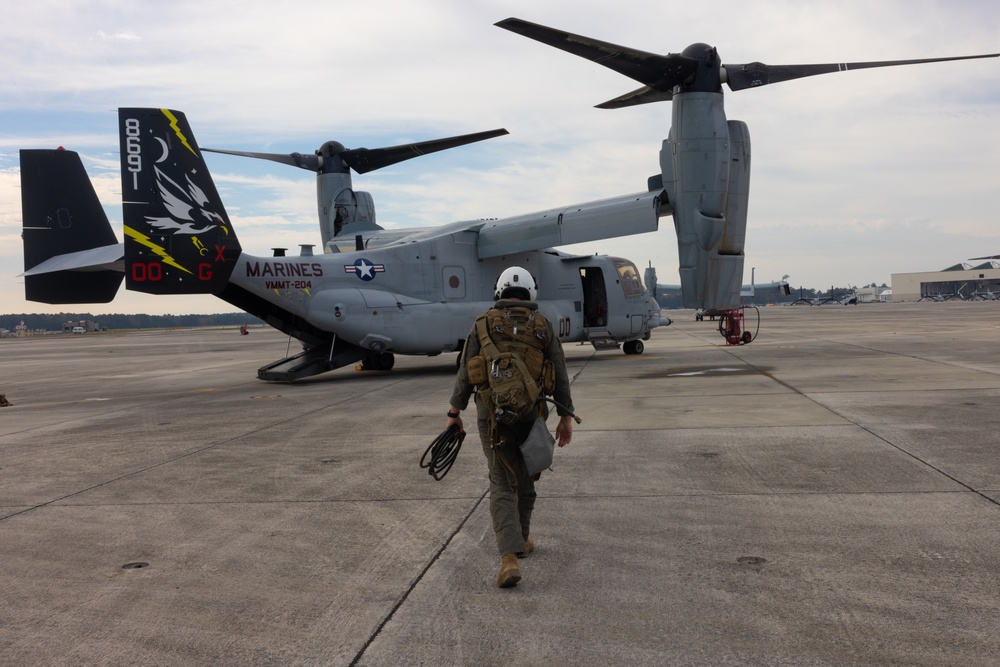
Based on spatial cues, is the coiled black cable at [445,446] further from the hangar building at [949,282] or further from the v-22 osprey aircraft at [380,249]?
the hangar building at [949,282]

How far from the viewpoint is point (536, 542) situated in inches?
208

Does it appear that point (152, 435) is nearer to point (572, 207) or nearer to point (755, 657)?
point (755, 657)

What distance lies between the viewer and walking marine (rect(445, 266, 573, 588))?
4.77m

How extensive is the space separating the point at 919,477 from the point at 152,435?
8930 mm

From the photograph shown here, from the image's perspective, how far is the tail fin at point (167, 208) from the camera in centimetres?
1432

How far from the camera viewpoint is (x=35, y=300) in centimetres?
1548

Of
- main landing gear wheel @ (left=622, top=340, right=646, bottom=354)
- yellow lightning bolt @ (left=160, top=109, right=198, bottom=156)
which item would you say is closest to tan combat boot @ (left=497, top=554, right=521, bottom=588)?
yellow lightning bolt @ (left=160, top=109, right=198, bottom=156)

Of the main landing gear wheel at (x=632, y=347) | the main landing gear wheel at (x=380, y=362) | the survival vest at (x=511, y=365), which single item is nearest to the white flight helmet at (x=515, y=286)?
the survival vest at (x=511, y=365)

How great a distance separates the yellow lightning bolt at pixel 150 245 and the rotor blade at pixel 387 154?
9.76m

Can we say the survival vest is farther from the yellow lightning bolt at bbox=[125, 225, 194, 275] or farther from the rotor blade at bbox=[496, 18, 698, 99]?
the yellow lightning bolt at bbox=[125, 225, 194, 275]

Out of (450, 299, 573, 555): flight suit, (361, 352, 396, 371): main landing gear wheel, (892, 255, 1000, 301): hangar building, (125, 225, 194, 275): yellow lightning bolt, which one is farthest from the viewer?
(892, 255, 1000, 301): hangar building

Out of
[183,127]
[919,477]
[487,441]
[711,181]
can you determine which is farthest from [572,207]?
[487,441]

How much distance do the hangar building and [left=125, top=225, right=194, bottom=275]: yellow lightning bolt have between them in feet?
484

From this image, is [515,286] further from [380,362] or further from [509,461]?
[380,362]
